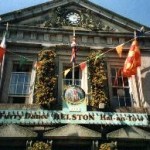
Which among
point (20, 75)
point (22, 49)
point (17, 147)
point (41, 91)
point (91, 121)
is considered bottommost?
point (17, 147)

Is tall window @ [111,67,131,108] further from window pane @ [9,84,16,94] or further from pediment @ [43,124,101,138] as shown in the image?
window pane @ [9,84,16,94]

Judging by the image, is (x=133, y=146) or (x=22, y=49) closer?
(x=133, y=146)

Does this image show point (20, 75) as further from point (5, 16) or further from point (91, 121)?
point (91, 121)

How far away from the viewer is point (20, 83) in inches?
627

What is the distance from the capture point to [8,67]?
52.5 ft

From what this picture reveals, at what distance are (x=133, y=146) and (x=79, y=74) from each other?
4.60m

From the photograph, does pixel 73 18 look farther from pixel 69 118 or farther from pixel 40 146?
pixel 40 146

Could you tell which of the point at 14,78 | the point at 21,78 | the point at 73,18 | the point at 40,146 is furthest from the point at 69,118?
the point at 73,18

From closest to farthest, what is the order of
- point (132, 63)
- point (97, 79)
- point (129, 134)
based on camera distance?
point (129, 134)
point (132, 63)
point (97, 79)

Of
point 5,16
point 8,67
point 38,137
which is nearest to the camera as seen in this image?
point 38,137

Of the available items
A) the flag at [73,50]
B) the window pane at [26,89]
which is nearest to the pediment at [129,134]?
the flag at [73,50]

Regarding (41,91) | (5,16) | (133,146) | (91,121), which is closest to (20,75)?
(41,91)

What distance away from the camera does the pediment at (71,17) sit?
17531 millimetres

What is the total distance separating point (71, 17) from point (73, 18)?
5.1 inches
